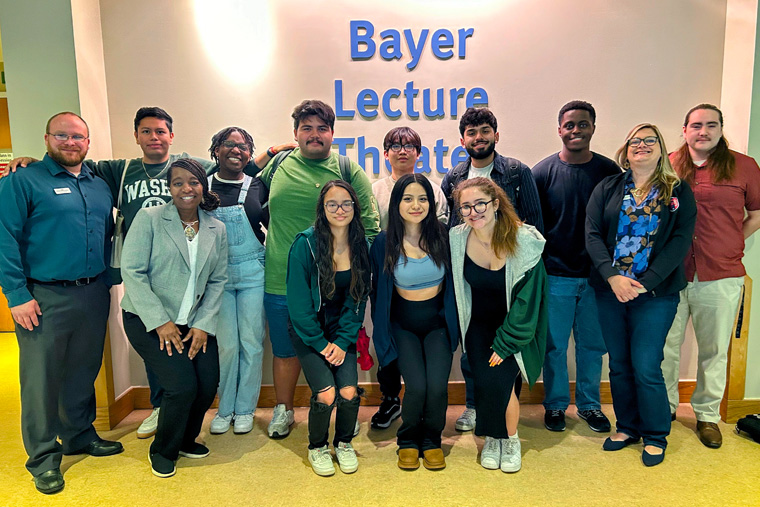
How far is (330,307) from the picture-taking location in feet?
9.04

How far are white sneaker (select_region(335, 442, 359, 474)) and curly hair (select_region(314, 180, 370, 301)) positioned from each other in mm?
846

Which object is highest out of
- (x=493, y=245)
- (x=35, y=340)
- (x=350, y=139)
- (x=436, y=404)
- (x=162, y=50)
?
(x=162, y=50)

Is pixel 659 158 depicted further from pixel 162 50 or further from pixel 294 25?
pixel 162 50

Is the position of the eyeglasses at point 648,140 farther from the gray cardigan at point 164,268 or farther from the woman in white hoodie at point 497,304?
the gray cardigan at point 164,268

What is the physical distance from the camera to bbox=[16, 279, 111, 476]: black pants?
2.61 m

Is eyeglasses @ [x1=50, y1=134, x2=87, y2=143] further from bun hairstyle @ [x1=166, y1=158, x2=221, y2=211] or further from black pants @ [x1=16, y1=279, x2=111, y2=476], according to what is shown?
black pants @ [x1=16, y1=279, x2=111, y2=476]

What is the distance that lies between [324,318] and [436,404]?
779 mm

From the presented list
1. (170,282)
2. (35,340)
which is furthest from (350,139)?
(35,340)

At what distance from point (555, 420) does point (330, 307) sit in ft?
5.52

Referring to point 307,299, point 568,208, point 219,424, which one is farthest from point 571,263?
point 219,424

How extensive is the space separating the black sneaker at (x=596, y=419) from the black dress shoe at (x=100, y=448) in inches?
117

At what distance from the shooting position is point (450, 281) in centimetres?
274

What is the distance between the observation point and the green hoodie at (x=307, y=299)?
2635mm

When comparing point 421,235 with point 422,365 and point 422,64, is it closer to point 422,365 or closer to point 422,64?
point 422,365
